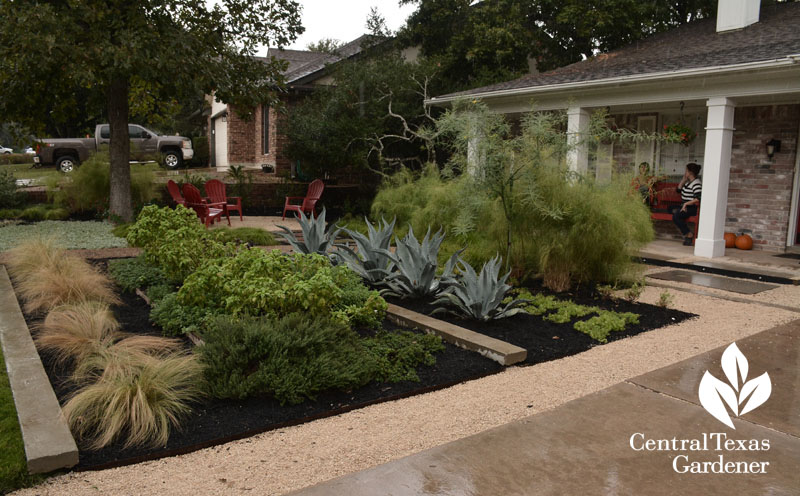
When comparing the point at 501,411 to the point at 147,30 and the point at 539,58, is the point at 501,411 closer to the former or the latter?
the point at 147,30

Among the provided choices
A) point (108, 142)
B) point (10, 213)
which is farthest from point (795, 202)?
point (108, 142)

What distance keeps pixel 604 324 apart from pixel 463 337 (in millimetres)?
1352

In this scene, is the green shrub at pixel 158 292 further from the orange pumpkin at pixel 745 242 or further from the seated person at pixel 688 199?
the orange pumpkin at pixel 745 242

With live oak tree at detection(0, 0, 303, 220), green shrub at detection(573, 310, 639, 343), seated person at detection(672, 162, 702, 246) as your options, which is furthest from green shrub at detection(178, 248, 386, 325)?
seated person at detection(672, 162, 702, 246)

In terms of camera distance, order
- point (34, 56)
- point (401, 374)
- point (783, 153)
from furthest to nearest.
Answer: point (783, 153) → point (34, 56) → point (401, 374)

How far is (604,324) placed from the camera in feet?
16.6

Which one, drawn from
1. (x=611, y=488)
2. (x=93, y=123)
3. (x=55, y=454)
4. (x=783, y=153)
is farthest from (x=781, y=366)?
(x=93, y=123)

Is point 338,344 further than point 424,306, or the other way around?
point 424,306

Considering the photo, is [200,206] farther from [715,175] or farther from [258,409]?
[715,175]

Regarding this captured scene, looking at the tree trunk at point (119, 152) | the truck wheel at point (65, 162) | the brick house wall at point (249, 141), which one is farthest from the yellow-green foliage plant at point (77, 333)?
the truck wheel at point (65, 162)

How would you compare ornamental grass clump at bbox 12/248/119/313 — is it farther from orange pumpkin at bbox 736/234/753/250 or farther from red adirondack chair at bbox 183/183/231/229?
orange pumpkin at bbox 736/234/753/250

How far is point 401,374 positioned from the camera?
387cm

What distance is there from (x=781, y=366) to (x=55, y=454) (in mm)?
4361

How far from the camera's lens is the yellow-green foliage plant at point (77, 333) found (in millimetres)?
4034
